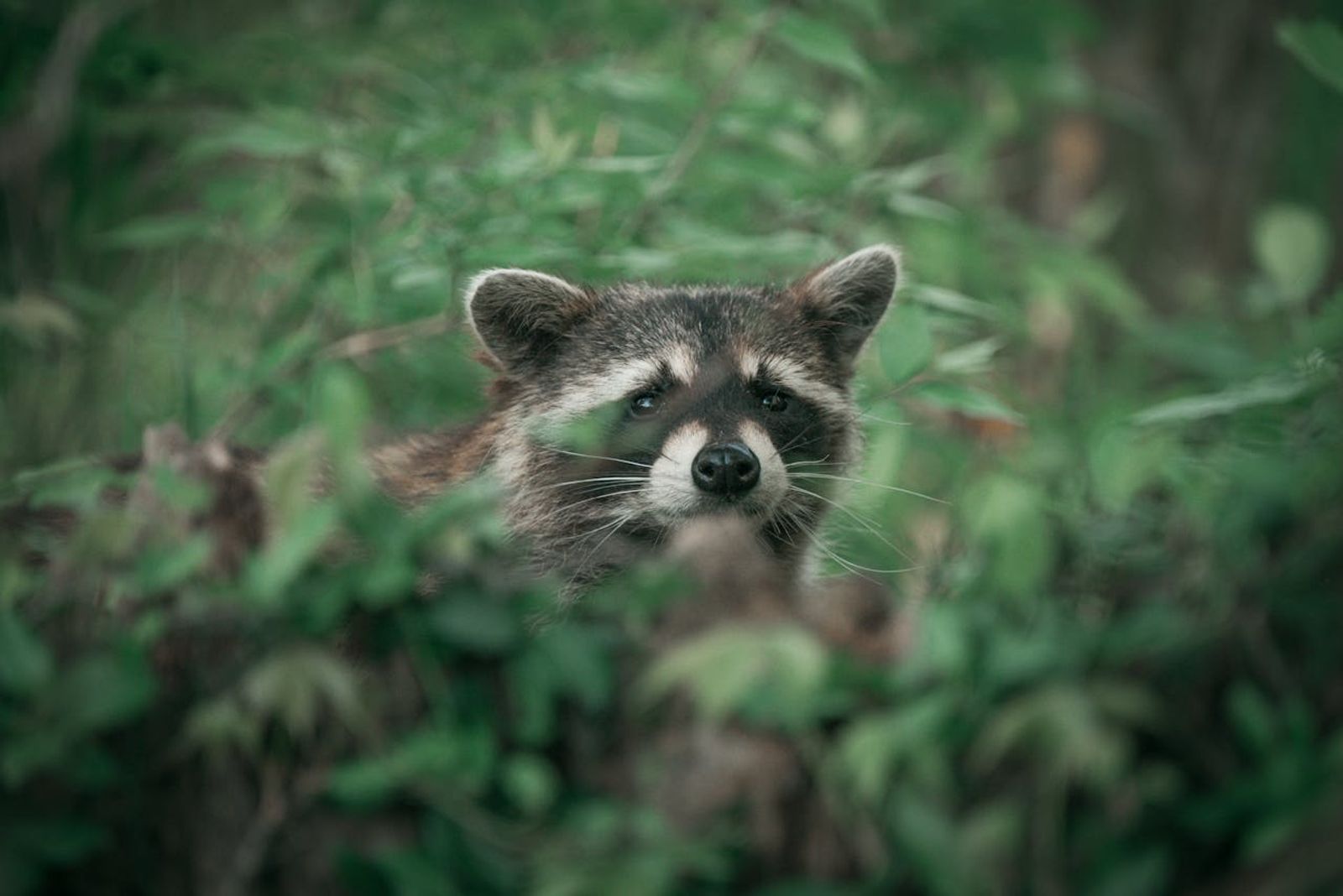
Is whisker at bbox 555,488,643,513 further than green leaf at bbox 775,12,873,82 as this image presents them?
Yes

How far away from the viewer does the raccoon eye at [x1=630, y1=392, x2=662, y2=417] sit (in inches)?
159

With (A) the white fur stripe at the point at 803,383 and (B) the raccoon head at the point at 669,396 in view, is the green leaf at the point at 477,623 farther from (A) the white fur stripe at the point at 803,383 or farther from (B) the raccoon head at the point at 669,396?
(A) the white fur stripe at the point at 803,383

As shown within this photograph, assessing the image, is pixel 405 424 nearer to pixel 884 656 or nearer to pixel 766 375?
pixel 766 375

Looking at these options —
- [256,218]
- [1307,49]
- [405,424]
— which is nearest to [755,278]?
[405,424]

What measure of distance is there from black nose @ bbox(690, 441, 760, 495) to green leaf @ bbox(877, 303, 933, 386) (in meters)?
1.06

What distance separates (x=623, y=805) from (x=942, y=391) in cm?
133

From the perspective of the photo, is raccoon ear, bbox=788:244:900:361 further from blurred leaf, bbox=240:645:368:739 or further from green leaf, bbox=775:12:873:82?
blurred leaf, bbox=240:645:368:739

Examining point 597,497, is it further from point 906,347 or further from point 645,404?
point 906,347

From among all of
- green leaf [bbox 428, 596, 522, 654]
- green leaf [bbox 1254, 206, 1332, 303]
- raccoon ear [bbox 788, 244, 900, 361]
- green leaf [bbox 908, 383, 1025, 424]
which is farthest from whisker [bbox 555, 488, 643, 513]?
green leaf [bbox 428, 596, 522, 654]

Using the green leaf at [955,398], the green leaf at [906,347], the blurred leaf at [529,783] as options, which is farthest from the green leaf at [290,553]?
the green leaf at [955,398]

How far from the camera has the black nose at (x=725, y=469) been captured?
143 inches

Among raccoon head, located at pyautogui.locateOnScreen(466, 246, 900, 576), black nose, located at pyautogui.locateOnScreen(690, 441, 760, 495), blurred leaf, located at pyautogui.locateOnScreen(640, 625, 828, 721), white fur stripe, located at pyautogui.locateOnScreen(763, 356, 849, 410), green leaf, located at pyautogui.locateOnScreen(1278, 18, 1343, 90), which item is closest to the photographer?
blurred leaf, located at pyautogui.locateOnScreen(640, 625, 828, 721)

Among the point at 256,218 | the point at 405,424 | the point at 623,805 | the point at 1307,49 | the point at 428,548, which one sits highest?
the point at 1307,49

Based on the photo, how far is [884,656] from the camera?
1.89m
